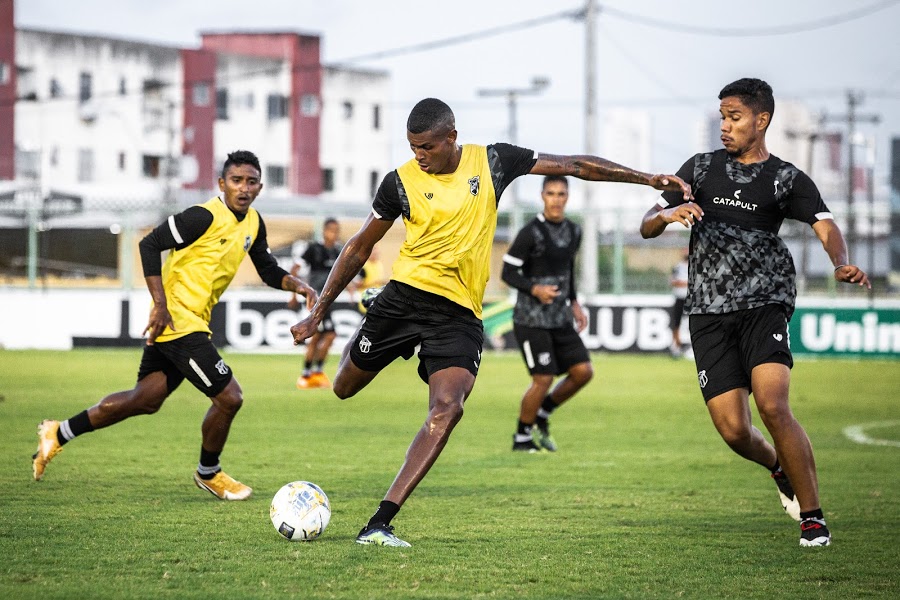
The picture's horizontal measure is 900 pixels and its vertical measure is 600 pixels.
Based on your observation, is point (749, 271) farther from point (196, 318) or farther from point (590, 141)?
point (590, 141)

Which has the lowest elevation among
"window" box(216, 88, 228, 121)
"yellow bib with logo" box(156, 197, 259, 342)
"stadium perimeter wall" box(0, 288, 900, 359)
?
"stadium perimeter wall" box(0, 288, 900, 359)

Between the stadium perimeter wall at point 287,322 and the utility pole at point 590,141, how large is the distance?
7.45 ft

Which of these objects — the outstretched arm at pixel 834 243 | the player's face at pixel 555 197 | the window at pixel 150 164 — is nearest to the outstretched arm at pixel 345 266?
the outstretched arm at pixel 834 243

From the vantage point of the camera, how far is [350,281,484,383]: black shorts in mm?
6742

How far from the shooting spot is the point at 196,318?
827cm

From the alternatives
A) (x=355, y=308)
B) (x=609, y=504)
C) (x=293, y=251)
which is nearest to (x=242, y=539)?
(x=609, y=504)

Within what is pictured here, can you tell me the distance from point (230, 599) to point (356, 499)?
285cm

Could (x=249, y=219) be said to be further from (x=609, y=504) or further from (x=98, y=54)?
(x=98, y=54)

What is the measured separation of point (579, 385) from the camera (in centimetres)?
1139

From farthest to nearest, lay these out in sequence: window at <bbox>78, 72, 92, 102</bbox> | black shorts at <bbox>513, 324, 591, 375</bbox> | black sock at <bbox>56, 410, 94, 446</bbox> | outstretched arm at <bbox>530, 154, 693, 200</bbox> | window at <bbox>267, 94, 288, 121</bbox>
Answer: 1. window at <bbox>267, 94, 288, 121</bbox>
2. window at <bbox>78, 72, 92, 102</bbox>
3. black shorts at <bbox>513, 324, 591, 375</bbox>
4. black sock at <bbox>56, 410, 94, 446</bbox>
5. outstretched arm at <bbox>530, 154, 693, 200</bbox>

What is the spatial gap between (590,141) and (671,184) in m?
24.0

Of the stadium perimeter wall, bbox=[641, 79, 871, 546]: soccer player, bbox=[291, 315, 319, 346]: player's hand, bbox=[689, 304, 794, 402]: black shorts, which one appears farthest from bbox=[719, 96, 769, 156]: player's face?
the stadium perimeter wall

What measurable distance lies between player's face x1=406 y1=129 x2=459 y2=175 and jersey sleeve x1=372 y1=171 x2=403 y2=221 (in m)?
0.18

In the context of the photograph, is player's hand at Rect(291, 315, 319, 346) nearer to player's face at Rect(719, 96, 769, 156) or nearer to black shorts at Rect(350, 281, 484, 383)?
black shorts at Rect(350, 281, 484, 383)
